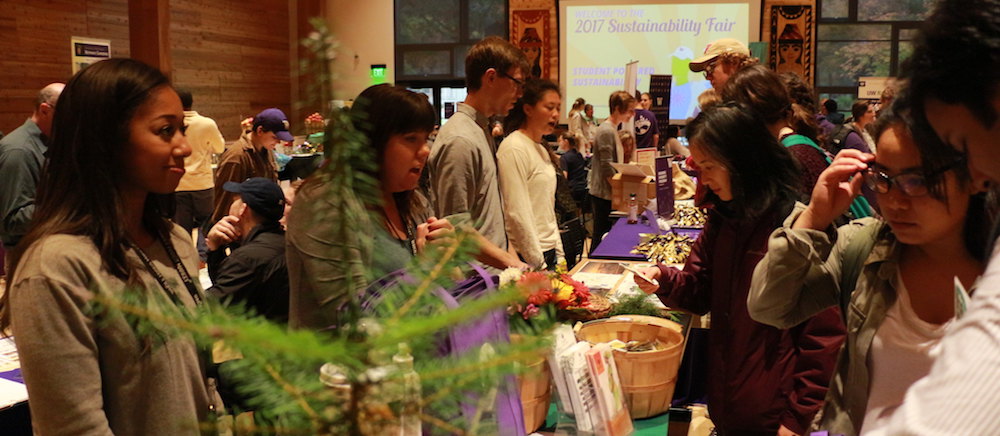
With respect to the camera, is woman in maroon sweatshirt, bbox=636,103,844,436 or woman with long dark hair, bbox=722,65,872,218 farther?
woman with long dark hair, bbox=722,65,872,218

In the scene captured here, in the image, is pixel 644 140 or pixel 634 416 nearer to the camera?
pixel 634 416

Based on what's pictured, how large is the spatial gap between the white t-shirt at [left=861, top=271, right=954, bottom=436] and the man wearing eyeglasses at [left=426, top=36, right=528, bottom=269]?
Answer: 1.72m

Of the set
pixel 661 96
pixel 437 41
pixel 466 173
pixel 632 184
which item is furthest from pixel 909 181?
pixel 437 41

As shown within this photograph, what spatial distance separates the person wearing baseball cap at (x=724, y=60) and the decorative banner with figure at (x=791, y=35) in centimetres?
1081

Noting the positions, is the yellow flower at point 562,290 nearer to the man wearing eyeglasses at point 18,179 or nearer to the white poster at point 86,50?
the man wearing eyeglasses at point 18,179

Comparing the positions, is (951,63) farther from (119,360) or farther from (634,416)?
(634,416)

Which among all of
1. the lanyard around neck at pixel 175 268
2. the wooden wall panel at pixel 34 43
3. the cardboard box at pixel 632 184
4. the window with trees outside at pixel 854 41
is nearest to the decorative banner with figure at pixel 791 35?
the window with trees outside at pixel 854 41

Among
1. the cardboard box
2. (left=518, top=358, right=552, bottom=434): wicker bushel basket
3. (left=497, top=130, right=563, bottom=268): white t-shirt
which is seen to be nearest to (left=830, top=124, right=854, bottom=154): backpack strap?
the cardboard box

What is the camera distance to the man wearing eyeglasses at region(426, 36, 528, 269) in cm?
343

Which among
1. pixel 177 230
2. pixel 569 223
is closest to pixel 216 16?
pixel 569 223

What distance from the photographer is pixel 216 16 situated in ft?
49.0

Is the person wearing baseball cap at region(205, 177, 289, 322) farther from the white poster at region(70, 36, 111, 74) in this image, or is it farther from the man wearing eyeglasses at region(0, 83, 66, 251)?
the white poster at region(70, 36, 111, 74)

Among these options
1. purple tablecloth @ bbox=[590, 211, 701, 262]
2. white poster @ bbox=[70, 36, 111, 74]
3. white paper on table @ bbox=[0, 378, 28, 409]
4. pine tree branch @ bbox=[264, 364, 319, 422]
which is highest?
white poster @ bbox=[70, 36, 111, 74]

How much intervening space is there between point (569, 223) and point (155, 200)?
375 cm
